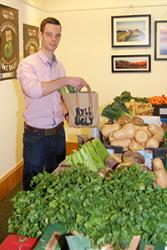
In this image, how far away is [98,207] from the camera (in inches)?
35.6

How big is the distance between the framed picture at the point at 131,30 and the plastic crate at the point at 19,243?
390 centimetres

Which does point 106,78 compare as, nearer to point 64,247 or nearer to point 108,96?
point 108,96

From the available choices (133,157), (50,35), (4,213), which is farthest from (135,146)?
(4,213)

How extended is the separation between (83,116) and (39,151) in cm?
50

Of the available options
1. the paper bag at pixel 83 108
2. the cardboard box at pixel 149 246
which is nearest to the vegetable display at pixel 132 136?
the paper bag at pixel 83 108

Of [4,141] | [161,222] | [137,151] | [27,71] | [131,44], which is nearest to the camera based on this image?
[161,222]

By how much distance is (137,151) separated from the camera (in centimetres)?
189

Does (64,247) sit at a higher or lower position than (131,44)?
lower

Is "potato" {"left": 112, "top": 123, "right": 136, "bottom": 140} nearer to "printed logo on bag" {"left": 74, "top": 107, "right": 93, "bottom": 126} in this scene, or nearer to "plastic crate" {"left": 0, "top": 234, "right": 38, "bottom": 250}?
"printed logo on bag" {"left": 74, "top": 107, "right": 93, "bottom": 126}

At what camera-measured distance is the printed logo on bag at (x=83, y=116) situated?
2195 millimetres

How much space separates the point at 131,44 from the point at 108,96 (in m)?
0.77

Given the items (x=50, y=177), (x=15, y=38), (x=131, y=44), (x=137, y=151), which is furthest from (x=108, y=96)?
(x=50, y=177)

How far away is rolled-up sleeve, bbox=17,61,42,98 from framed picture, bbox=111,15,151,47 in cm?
249

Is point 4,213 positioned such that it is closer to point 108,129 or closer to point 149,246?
point 108,129
